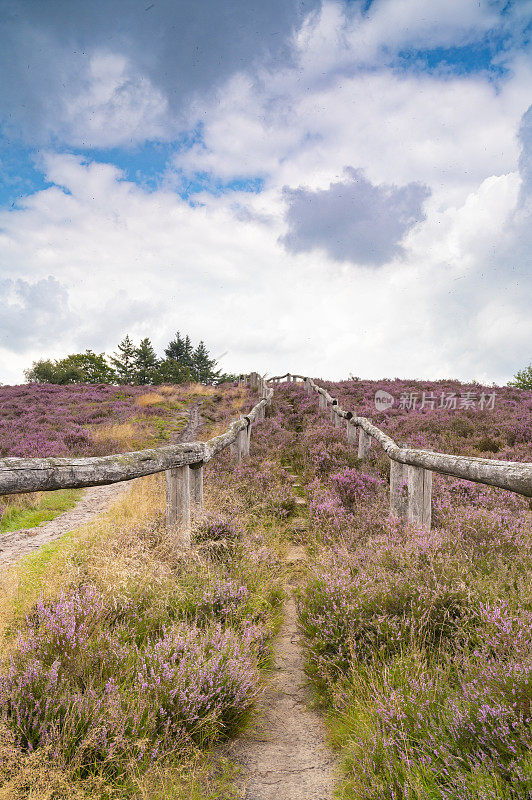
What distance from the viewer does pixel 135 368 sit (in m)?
58.4

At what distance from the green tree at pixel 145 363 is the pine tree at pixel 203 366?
6944 millimetres

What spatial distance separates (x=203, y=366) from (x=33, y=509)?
2236 inches

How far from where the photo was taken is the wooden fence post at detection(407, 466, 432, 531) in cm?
452

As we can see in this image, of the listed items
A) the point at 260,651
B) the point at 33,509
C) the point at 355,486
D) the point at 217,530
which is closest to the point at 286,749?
the point at 260,651

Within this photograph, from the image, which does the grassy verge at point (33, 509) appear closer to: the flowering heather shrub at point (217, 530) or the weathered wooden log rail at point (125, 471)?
the weathered wooden log rail at point (125, 471)

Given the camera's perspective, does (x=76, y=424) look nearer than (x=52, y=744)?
No

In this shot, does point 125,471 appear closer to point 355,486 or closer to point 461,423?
point 355,486

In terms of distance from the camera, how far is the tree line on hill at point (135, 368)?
52.7 meters

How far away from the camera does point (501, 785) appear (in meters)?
1.65

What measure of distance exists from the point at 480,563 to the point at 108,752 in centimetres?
308

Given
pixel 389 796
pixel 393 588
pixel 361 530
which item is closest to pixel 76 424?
pixel 361 530

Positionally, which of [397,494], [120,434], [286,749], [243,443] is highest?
[243,443]

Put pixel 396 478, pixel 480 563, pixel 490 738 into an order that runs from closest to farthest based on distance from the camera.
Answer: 1. pixel 490 738
2. pixel 480 563
3. pixel 396 478

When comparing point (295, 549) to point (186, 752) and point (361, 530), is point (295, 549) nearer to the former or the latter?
point (361, 530)
